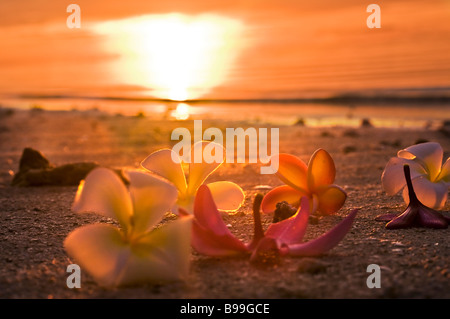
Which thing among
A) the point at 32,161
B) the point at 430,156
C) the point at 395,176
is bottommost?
the point at 395,176

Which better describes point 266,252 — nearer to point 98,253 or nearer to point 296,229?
point 296,229

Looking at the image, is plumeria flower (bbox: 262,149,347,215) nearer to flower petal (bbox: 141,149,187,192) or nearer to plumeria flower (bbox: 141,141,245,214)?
plumeria flower (bbox: 141,141,245,214)

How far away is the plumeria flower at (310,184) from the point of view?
2969 mm

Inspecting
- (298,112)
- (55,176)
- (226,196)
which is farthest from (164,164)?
(298,112)

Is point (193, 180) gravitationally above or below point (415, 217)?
above

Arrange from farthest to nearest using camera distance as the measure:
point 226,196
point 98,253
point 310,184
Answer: point 310,184
point 226,196
point 98,253

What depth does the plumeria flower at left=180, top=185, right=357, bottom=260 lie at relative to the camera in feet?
7.61

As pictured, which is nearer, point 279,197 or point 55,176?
point 279,197

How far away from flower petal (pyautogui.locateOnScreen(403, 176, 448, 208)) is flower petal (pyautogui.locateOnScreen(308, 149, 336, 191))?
389 mm

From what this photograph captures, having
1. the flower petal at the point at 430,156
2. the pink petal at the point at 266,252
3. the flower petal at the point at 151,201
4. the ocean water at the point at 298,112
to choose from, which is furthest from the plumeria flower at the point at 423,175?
the ocean water at the point at 298,112

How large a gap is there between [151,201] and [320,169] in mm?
1089

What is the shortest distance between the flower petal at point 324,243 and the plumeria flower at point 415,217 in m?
0.66

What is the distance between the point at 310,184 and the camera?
299 centimetres
